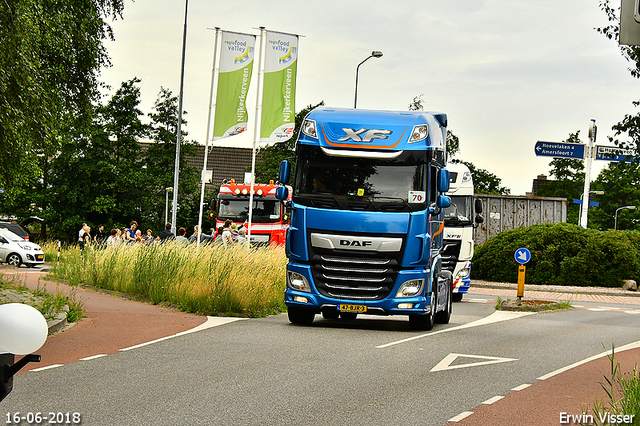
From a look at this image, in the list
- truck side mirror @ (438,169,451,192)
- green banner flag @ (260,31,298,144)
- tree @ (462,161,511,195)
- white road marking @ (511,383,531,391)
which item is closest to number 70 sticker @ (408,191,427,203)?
truck side mirror @ (438,169,451,192)

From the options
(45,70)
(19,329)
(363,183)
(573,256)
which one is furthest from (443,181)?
(573,256)

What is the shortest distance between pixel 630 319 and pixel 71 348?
13250mm

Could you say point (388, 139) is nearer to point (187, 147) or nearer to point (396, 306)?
point (396, 306)

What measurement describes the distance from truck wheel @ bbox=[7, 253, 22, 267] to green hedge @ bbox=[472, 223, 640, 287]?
65.5 feet

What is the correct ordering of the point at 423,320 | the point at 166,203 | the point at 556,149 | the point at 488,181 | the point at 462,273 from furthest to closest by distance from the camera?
the point at 488,181, the point at 166,203, the point at 556,149, the point at 462,273, the point at 423,320

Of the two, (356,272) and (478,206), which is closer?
(356,272)

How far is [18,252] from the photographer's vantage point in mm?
34156

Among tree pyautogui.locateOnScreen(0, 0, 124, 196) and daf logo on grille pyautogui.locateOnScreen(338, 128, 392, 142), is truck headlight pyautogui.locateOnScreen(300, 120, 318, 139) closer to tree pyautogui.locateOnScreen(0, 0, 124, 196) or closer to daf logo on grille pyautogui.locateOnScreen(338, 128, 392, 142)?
daf logo on grille pyautogui.locateOnScreen(338, 128, 392, 142)

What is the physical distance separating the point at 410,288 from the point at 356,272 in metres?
0.88

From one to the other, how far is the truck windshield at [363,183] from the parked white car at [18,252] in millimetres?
24635

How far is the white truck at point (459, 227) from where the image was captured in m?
20.5

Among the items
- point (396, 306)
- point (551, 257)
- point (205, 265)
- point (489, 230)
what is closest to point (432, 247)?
point (396, 306)

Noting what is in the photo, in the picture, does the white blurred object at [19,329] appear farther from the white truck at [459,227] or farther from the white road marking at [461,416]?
the white truck at [459,227]

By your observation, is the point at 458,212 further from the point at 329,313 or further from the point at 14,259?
the point at 14,259
